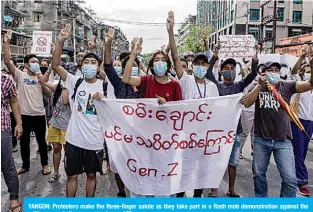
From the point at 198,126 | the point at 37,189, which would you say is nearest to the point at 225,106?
the point at 198,126

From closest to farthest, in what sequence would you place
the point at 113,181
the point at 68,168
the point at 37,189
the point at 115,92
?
the point at 68,168 → the point at 115,92 → the point at 37,189 → the point at 113,181

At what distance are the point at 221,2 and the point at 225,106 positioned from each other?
63317 millimetres

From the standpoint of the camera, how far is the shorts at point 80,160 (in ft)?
11.3

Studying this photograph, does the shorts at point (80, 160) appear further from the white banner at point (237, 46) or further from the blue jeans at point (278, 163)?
the white banner at point (237, 46)

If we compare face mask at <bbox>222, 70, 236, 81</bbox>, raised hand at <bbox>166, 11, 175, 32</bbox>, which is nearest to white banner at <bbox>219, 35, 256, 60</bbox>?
face mask at <bbox>222, 70, 236, 81</bbox>

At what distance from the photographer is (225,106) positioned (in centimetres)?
335

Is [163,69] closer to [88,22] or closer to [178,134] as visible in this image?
[178,134]

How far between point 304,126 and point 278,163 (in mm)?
1669

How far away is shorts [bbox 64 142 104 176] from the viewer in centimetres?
344

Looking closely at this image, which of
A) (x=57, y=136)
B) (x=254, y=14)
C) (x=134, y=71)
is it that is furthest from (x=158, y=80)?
(x=254, y=14)

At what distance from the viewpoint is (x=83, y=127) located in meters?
3.41

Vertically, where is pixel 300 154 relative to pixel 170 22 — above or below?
below

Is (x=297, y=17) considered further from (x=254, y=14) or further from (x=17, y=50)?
(x=17, y=50)

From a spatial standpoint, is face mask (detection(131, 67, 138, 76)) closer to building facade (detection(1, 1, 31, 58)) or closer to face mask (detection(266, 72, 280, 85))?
face mask (detection(266, 72, 280, 85))
